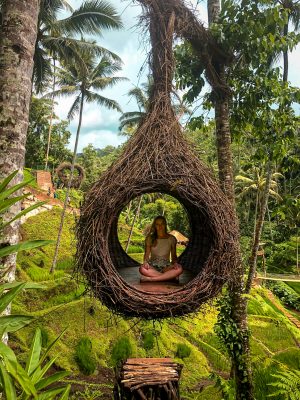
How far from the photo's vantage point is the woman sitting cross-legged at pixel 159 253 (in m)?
3.10

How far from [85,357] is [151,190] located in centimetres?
554

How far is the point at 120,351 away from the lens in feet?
25.0

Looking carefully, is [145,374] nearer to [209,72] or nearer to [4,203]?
[4,203]

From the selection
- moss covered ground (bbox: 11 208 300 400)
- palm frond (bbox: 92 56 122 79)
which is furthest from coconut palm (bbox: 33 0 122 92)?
moss covered ground (bbox: 11 208 300 400)

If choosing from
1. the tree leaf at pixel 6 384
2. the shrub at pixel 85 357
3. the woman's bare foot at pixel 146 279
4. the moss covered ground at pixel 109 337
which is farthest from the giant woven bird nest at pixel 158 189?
the shrub at pixel 85 357

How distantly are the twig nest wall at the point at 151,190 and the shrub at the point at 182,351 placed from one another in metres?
5.96

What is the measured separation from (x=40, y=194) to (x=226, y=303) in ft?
54.9

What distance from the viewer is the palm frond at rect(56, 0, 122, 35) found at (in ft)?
38.4

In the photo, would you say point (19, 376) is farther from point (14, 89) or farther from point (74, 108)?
point (74, 108)

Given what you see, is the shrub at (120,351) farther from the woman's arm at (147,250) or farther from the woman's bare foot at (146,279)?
the woman's bare foot at (146,279)

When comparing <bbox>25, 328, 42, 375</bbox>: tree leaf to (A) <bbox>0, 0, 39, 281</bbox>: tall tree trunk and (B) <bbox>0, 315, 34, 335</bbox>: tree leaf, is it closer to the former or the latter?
(B) <bbox>0, 315, 34, 335</bbox>: tree leaf

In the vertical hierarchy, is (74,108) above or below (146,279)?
above

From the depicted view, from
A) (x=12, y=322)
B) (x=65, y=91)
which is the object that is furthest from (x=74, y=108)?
(x=12, y=322)

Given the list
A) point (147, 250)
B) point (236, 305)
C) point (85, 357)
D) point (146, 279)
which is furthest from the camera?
point (85, 357)
